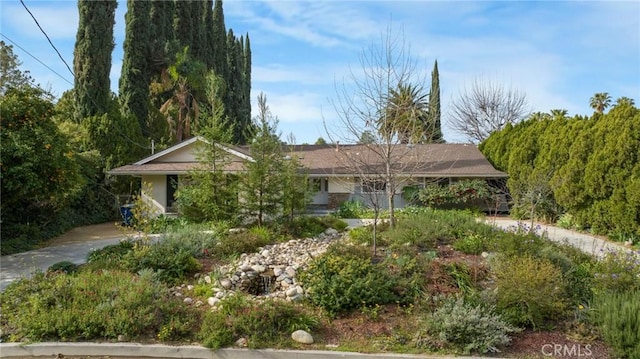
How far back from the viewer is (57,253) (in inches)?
399

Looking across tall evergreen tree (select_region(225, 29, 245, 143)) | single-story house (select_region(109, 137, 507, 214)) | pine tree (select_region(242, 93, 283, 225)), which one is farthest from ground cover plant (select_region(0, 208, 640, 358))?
tall evergreen tree (select_region(225, 29, 245, 143))

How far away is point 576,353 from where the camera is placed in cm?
461

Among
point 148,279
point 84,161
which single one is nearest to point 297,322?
point 148,279

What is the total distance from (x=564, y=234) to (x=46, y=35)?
16050 mm

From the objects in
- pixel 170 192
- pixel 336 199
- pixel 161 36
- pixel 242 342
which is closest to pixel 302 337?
pixel 242 342

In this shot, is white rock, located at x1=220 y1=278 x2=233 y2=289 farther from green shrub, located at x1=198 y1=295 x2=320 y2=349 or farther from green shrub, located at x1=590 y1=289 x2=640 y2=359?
green shrub, located at x1=590 y1=289 x2=640 y2=359

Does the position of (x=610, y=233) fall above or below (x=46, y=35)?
below

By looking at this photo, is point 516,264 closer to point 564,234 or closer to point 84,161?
point 564,234

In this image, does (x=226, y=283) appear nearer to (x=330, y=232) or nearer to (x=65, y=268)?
(x=65, y=268)

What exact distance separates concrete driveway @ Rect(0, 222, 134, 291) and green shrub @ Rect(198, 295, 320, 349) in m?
3.70

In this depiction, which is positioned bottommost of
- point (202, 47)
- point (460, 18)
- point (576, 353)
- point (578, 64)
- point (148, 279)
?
point (576, 353)

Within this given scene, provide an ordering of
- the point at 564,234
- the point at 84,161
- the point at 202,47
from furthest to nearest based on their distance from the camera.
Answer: the point at 202,47 < the point at 84,161 < the point at 564,234

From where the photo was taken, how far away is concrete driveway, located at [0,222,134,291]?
8188 millimetres

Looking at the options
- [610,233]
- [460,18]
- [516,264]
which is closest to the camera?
[516,264]
